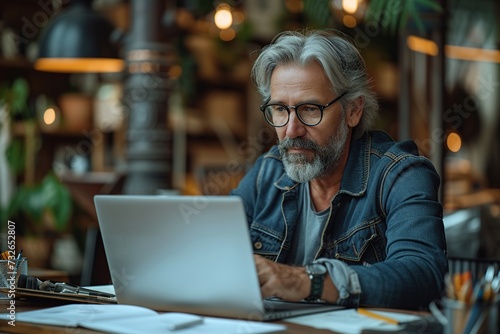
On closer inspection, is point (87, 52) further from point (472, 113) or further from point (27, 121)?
point (472, 113)

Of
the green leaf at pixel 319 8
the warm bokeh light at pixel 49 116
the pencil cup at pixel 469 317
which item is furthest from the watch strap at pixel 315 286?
the warm bokeh light at pixel 49 116

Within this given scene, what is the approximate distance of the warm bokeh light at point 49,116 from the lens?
18.1 ft

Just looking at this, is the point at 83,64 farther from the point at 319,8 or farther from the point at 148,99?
the point at 319,8

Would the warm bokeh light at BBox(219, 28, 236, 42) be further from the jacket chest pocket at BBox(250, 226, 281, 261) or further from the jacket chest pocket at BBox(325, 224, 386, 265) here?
the jacket chest pocket at BBox(325, 224, 386, 265)

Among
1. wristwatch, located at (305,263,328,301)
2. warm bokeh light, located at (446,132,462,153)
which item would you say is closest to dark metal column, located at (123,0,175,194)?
wristwatch, located at (305,263,328,301)

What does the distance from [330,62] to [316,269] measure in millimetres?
669

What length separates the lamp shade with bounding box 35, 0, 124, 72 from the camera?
4.02 m

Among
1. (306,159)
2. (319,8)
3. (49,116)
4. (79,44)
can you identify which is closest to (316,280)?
(306,159)

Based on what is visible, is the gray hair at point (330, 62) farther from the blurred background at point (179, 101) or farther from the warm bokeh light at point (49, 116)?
the warm bokeh light at point (49, 116)

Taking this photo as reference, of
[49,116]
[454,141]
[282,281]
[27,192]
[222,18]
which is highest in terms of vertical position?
[222,18]

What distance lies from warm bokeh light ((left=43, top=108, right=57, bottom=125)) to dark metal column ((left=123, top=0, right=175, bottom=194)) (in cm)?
184

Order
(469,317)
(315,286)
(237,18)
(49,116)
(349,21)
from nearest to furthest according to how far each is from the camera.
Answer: (469,317), (315,286), (349,21), (49,116), (237,18)

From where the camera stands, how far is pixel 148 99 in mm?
3760

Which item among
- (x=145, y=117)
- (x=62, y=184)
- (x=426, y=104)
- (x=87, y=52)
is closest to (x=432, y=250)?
(x=145, y=117)
